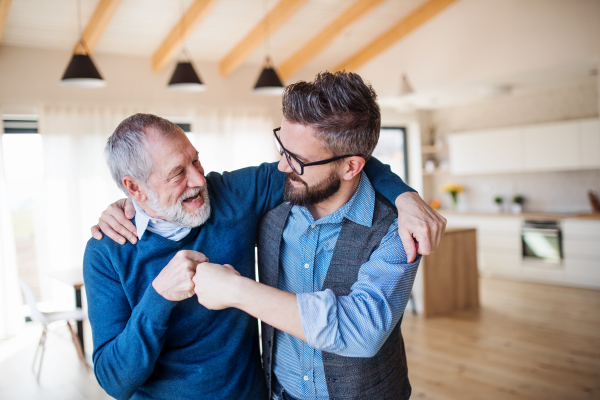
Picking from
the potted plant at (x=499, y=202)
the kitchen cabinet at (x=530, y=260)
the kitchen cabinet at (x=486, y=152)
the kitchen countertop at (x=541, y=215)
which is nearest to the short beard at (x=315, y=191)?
the kitchen cabinet at (x=530, y=260)

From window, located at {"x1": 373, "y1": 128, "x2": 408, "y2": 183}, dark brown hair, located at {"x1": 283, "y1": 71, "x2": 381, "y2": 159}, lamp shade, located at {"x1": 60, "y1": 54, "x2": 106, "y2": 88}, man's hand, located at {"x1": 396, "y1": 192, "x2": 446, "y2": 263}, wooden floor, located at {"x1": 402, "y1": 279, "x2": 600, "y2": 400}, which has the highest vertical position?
lamp shade, located at {"x1": 60, "y1": 54, "x2": 106, "y2": 88}

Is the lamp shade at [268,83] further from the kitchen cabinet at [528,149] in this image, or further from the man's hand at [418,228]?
the kitchen cabinet at [528,149]

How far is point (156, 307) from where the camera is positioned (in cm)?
111

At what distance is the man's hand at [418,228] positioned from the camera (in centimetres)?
120

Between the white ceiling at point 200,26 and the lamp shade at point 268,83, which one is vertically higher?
the white ceiling at point 200,26

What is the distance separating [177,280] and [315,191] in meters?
0.48

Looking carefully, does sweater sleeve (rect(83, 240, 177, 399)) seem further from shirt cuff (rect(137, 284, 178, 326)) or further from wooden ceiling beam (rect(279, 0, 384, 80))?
wooden ceiling beam (rect(279, 0, 384, 80))

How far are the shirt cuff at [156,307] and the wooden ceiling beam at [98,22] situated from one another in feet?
13.5

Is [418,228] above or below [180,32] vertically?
below

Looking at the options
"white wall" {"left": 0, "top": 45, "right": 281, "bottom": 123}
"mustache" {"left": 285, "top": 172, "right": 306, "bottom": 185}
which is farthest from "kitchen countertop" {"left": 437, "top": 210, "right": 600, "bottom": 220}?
"mustache" {"left": 285, "top": 172, "right": 306, "bottom": 185}

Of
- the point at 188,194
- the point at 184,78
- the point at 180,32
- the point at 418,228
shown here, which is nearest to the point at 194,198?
the point at 188,194

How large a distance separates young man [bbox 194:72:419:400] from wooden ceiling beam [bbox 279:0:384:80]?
15.4 feet

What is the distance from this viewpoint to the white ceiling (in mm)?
4910

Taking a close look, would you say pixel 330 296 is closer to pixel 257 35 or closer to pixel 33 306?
pixel 33 306
